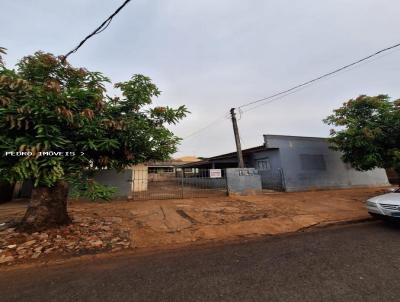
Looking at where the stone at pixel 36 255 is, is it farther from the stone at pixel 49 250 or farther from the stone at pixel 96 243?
the stone at pixel 96 243

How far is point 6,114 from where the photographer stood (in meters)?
3.96

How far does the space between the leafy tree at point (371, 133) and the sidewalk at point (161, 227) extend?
10.6ft

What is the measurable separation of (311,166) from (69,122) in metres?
15.9

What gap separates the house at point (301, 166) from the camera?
14.3 metres

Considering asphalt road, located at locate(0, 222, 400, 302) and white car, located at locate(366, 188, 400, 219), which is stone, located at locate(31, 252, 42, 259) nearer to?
asphalt road, located at locate(0, 222, 400, 302)

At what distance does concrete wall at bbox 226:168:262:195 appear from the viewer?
481 inches

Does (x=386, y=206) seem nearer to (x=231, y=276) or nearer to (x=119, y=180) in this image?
(x=231, y=276)

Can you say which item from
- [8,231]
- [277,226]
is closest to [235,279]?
[277,226]

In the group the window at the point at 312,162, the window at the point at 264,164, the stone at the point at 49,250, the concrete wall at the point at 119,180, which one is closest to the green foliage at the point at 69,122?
the stone at the point at 49,250

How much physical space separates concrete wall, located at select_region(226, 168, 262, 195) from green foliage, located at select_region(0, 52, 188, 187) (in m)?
6.86

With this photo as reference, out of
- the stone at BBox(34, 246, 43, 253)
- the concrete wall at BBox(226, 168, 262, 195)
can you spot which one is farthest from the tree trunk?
the concrete wall at BBox(226, 168, 262, 195)

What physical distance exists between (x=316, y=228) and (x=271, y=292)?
4252 millimetres

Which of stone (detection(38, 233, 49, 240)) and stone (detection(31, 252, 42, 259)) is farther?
stone (detection(38, 233, 49, 240))

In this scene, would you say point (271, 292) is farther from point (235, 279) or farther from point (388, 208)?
point (388, 208)
